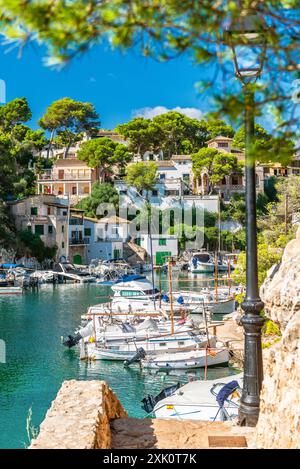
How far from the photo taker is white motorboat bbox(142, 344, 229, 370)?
18000mm

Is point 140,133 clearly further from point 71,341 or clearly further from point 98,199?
point 71,341

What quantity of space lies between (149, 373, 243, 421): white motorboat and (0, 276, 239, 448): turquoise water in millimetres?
1782

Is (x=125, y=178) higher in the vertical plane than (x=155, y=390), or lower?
higher

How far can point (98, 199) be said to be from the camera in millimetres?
56125

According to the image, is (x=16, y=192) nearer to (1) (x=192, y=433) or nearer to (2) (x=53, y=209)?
(2) (x=53, y=209)

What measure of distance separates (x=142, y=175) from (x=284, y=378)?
5306 centimetres

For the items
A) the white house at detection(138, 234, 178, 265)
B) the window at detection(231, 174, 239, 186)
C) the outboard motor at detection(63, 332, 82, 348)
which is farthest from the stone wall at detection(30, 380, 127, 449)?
the window at detection(231, 174, 239, 186)

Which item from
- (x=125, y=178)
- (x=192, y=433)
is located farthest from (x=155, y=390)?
(x=125, y=178)

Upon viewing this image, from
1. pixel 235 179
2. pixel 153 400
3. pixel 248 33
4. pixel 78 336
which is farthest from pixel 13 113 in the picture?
pixel 248 33

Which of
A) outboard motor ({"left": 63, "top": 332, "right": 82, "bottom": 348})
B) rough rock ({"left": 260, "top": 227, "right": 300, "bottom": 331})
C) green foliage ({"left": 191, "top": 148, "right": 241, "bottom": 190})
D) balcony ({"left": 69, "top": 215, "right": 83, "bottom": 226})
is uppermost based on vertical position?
green foliage ({"left": 191, "top": 148, "right": 241, "bottom": 190})

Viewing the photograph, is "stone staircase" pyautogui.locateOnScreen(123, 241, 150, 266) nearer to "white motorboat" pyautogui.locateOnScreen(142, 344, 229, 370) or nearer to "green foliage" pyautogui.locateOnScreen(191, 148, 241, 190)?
"green foliage" pyautogui.locateOnScreen(191, 148, 241, 190)

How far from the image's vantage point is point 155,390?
15969 millimetres

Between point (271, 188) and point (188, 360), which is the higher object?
point (271, 188)

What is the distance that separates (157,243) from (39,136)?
841 inches
